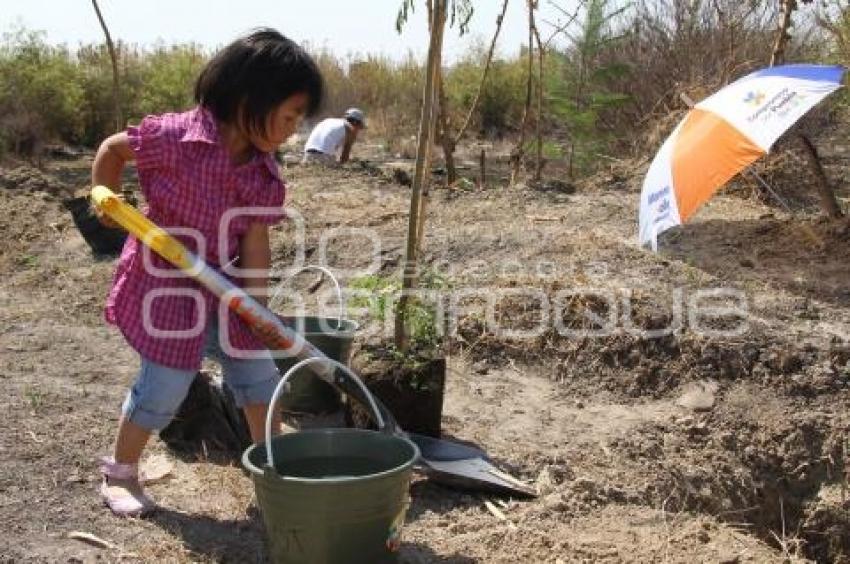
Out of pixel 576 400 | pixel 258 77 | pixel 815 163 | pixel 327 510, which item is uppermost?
pixel 258 77

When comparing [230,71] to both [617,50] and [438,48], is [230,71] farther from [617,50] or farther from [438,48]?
[617,50]

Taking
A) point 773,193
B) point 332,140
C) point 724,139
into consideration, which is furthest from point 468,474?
point 332,140

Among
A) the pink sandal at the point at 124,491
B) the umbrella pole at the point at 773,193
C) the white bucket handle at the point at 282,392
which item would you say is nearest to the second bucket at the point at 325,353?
the pink sandal at the point at 124,491

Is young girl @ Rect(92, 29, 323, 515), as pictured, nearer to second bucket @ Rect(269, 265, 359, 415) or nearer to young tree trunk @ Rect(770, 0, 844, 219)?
second bucket @ Rect(269, 265, 359, 415)

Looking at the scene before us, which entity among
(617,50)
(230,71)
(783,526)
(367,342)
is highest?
(617,50)

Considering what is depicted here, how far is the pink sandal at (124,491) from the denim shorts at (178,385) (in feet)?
0.55

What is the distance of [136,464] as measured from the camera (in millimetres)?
2904

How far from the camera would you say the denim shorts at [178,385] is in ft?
9.09

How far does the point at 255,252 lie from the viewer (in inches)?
112

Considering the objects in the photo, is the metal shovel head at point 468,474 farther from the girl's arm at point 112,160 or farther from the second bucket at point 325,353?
the girl's arm at point 112,160

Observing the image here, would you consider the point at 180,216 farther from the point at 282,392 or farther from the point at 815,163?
the point at 815,163

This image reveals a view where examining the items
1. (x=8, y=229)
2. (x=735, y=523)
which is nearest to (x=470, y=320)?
(x=735, y=523)

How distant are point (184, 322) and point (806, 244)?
4.03m

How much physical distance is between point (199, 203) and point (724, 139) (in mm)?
2325
